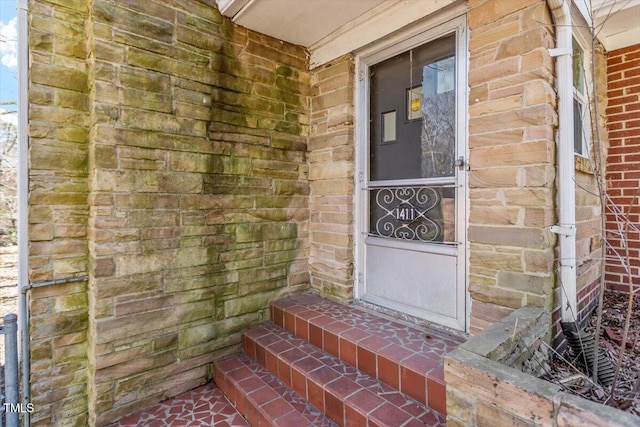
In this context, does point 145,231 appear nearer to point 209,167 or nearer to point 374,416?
point 209,167

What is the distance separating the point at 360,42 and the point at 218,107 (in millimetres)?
1230

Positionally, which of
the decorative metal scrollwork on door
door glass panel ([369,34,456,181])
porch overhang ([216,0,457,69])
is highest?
porch overhang ([216,0,457,69])

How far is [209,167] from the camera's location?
245 centimetres

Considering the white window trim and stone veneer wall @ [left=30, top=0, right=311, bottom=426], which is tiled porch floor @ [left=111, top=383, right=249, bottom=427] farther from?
the white window trim

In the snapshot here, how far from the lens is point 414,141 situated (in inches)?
95.2

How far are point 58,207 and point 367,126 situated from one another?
2244mm

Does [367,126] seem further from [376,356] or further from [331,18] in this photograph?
[376,356]

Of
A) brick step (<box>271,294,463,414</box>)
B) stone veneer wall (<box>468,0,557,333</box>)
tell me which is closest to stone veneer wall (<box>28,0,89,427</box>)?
brick step (<box>271,294,463,414</box>)

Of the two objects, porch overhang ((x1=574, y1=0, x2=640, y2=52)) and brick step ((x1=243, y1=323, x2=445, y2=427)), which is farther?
porch overhang ((x1=574, y1=0, x2=640, y2=52))

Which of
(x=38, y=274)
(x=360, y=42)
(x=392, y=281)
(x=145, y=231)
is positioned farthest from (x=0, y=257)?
(x=360, y=42)

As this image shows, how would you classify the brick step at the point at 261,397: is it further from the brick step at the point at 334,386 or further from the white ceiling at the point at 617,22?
the white ceiling at the point at 617,22

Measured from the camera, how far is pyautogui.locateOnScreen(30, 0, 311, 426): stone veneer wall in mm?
1982

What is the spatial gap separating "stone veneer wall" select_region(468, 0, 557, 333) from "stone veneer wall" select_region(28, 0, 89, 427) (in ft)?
8.03

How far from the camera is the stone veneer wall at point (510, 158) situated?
171 cm
